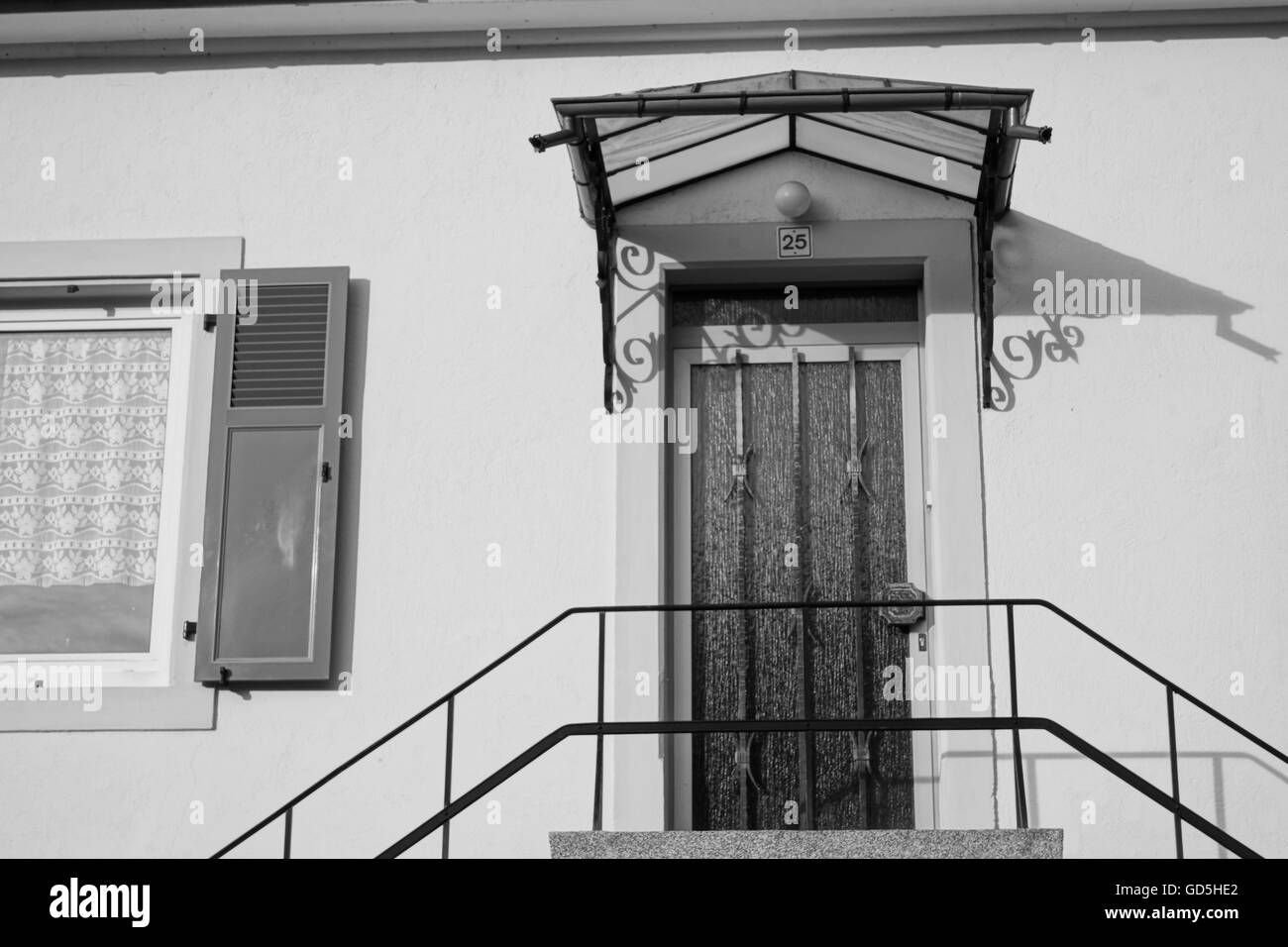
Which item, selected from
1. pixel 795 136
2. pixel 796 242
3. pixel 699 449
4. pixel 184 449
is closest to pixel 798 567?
pixel 699 449

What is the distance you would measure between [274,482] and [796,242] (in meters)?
2.25

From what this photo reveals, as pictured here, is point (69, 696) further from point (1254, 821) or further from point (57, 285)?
point (1254, 821)

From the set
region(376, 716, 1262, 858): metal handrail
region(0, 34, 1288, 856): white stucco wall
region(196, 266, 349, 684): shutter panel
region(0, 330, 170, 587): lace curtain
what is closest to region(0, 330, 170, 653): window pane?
region(0, 330, 170, 587): lace curtain

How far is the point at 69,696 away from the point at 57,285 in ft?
5.51

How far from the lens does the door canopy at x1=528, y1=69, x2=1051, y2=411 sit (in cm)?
566

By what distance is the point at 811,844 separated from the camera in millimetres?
5328

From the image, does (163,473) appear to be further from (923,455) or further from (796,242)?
(923,455)

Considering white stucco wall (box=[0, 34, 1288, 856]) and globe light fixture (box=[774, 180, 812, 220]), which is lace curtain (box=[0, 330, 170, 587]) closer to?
white stucco wall (box=[0, 34, 1288, 856])

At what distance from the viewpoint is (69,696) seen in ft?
21.5

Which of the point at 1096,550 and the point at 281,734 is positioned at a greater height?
the point at 1096,550

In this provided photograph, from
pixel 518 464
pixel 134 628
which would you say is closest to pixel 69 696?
pixel 134 628

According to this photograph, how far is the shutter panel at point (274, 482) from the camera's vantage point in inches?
254

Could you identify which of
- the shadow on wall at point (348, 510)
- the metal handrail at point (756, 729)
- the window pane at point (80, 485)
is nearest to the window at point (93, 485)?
the window pane at point (80, 485)
